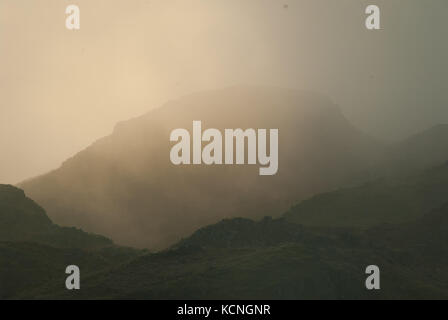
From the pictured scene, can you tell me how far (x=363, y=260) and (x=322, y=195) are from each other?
35.2 m

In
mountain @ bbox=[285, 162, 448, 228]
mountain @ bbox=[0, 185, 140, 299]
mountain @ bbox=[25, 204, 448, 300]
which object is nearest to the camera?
mountain @ bbox=[25, 204, 448, 300]

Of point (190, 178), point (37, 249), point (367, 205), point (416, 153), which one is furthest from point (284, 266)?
point (416, 153)

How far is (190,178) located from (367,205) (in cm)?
4164

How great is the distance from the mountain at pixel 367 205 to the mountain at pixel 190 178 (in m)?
2.75

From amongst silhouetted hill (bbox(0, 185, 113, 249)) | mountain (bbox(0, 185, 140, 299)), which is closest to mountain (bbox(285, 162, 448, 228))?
mountain (bbox(0, 185, 140, 299))

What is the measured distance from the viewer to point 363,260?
89875mm

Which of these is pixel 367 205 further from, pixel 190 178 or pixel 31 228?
pixel 31 228

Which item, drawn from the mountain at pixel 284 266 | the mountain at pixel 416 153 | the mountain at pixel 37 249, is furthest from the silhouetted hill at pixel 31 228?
the mountain at pixel 416 153

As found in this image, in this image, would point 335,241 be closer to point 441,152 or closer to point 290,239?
point 290,239

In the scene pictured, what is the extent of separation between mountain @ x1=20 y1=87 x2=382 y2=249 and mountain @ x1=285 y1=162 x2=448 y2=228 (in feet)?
9.03

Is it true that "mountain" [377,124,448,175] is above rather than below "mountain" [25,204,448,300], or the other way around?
above

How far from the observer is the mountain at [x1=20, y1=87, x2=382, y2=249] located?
124 m

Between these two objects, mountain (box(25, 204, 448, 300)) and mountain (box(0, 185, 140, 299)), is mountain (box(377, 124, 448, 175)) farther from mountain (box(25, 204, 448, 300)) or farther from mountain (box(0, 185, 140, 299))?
mountain (box(0, 185, 140, 299))
